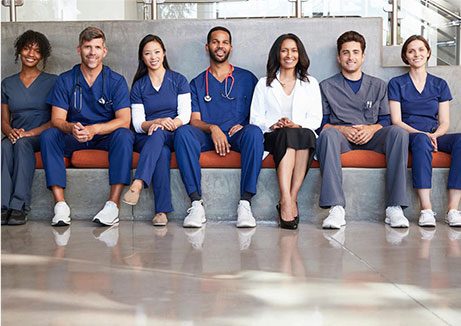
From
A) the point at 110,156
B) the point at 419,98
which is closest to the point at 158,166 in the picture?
the point at 110,156

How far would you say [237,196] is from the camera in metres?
4.50

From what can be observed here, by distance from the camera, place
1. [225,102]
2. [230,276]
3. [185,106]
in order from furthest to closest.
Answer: [225,102], [185,106], [230,276]

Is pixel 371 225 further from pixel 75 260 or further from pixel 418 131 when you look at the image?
pixel 75 260

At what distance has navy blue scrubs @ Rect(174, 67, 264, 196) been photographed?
14.0 feet

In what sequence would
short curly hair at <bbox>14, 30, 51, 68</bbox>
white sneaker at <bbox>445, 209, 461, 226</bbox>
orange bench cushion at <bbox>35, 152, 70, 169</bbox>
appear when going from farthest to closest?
1. short curly hair at <bbox>14, 30, 51, 68</bbox>
2. orange bench cushion at <bbox>35, 152, 70, 169</bbox>
3. white sneaker at <bbox>445, 209, 461, 226</bbox>

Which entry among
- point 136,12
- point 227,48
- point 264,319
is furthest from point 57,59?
point 264,319

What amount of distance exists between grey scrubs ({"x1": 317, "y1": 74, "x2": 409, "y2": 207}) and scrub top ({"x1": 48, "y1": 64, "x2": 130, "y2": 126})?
1.28 m

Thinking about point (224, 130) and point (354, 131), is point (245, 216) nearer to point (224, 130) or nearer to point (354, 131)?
point (224, 130)

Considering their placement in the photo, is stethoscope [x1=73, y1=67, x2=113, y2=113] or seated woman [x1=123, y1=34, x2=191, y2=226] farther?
stethoscope [x1=73, y1=67, x2=113, y2=113]

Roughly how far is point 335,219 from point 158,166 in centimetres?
107

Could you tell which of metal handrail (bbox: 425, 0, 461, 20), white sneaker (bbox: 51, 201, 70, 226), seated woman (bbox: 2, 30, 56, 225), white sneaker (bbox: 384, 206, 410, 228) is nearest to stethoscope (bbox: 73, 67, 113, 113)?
seated woman (bbox: 2, 30, 56, 225)

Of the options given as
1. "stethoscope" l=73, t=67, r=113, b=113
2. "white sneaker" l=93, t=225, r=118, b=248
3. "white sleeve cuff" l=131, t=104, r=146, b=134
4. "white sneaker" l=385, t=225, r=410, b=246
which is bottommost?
"white sneaker" l=385, t=225, r=410, b=246

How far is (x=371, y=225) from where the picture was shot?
424 centimetres

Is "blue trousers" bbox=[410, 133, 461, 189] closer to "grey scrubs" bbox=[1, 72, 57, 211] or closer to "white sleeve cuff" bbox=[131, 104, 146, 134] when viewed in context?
"white sleeve cuff" bbox=[131, 104, 146, 134]
